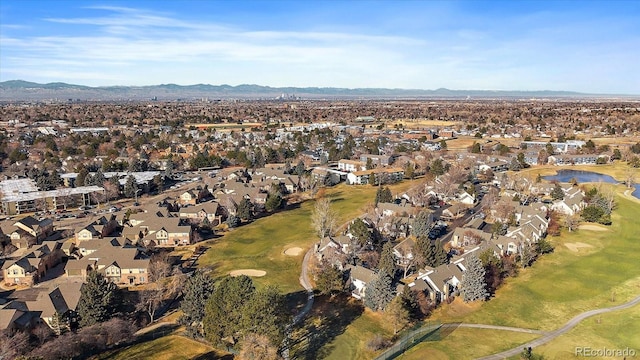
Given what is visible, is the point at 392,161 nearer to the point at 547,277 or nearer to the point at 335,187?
the point at 335,187

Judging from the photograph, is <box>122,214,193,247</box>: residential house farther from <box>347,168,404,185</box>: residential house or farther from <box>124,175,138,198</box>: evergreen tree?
<box>347,168,404,185</box>: residential house

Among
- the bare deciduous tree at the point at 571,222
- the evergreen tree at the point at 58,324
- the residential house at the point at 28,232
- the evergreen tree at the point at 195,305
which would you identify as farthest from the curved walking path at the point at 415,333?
the residential house at the point at 28,232

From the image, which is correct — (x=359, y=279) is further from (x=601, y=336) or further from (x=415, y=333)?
(x=601, y=336)

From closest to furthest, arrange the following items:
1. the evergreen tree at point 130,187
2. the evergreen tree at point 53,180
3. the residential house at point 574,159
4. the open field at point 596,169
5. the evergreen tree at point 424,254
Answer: the evergreen tree at point 424,254, the evergreen tree at point 130,187, the evergreen tree at point 53,180, the open field at point 596,169, the residential house at point 574,159

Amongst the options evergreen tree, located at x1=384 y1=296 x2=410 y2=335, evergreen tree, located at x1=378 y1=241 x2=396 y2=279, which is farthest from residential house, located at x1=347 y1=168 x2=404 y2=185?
evergreen tree, located at x1=384 y1=296 x2=410 y2=335

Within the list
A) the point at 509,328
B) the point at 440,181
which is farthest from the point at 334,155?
the point at 509,328

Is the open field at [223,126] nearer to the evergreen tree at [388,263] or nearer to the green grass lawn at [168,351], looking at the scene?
the evergreen tree at [388,263]

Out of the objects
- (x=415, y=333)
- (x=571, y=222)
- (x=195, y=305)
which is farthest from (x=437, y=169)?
(x=195, y=305)
